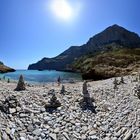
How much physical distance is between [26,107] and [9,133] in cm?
562

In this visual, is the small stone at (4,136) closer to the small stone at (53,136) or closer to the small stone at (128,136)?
the small stone at (53,136)

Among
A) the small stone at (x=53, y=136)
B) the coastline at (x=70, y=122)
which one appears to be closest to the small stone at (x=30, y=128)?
the coastline at (x=70, y=122)

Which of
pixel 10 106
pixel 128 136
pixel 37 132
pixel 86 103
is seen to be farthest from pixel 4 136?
pixel 86 103

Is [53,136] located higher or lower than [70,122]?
lower

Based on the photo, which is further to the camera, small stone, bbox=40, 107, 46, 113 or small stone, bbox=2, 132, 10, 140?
small stone, bbox=40, 107, 46, 113

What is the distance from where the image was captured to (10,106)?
19.0 m

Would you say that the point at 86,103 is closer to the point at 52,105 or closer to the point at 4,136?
the point at 52,105

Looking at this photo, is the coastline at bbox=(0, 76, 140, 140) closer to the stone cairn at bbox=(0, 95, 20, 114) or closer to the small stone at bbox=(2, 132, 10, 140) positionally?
the small stone at bbox=(2, 132, 10, 140)

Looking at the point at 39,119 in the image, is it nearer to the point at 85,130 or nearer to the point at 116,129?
the point at 85,130

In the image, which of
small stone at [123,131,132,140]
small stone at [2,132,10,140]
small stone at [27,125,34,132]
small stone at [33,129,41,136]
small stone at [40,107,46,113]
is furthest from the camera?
small stone at [40,107,46,113]

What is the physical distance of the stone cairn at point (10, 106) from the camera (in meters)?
18.0

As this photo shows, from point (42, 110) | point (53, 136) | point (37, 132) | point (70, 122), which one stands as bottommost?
point (53, 136)

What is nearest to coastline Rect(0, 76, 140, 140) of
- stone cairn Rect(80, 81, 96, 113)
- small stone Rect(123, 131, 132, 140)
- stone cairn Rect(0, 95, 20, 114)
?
small stone Rect(123, 131, 132, 140)

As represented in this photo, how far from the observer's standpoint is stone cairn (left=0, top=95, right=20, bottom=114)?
18047 mm
